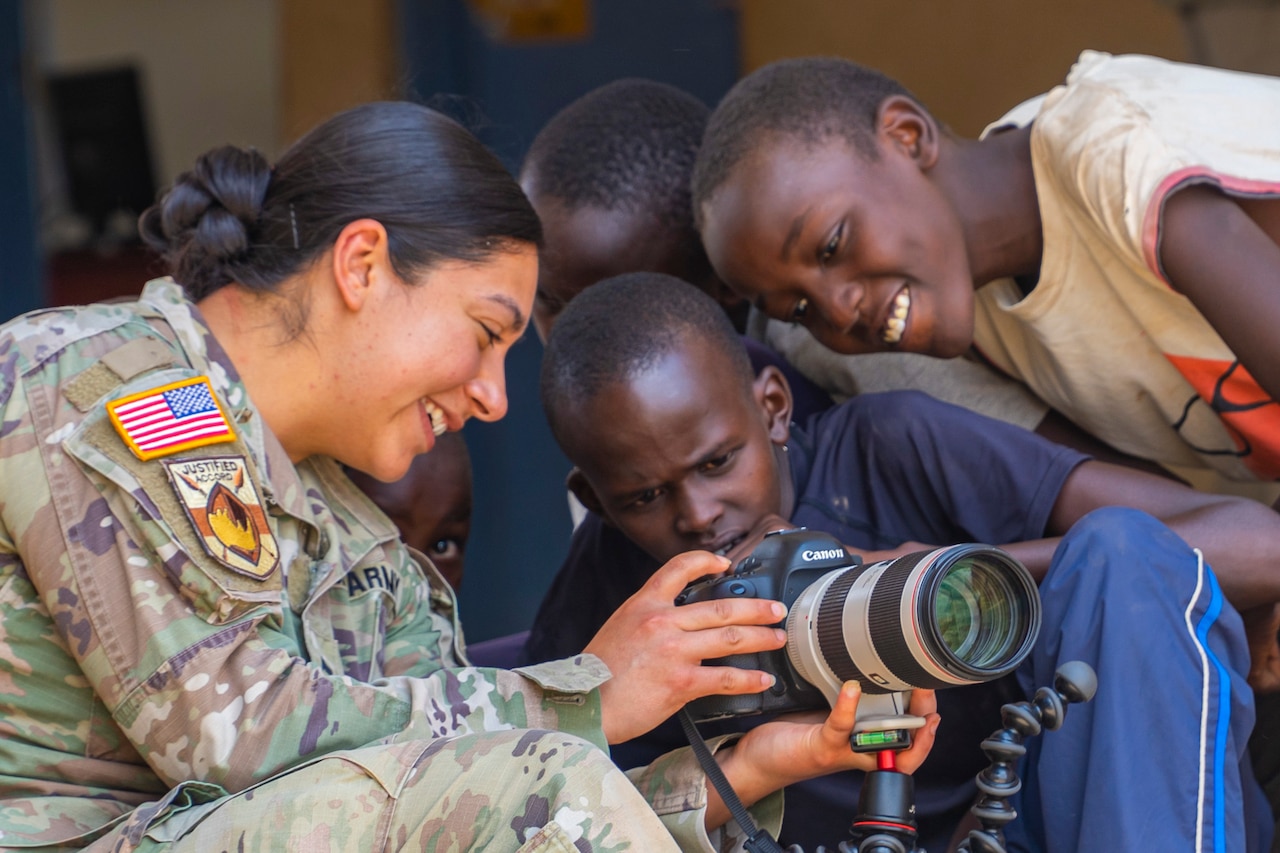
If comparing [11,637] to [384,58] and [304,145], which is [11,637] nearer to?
[304,145]

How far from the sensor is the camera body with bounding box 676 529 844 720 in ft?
4.79

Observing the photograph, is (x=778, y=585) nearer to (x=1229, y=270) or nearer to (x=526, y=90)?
(x=1229, y=270)

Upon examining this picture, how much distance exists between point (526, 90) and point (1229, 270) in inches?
97.5

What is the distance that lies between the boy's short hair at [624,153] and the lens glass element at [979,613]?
3.69 feet

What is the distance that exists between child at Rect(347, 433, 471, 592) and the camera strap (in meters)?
0.79

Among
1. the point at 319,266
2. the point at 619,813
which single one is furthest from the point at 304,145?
the point at 619,813

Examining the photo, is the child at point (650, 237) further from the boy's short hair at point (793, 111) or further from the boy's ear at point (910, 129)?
the boy's ear at point (910, 129)

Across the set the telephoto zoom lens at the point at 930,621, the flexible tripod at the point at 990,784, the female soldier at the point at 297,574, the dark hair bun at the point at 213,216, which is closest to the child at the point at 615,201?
the female soldier at the point at 297,574

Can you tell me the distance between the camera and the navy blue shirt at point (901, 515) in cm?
168

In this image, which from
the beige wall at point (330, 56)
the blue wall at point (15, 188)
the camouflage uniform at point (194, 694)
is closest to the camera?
the camouflage uniform at point (194, 694)

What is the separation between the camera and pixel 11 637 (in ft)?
4.46

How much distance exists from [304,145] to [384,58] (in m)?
2.48

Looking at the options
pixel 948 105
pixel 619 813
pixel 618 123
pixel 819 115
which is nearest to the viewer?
pixel 619 813

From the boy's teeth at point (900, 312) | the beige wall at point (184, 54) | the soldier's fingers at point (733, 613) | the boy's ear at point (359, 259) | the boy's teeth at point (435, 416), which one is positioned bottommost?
the beige wall at point (184, 54)
